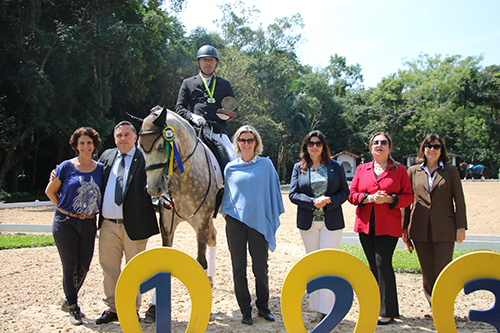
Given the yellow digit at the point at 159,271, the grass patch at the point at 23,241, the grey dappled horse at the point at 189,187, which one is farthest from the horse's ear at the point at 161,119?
the grass patch at the point at 23,241

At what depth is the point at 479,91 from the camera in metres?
41.2

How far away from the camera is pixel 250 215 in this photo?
383 centimetres

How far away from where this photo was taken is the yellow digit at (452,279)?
9.37 ft

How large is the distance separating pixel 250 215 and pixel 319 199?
0.80 m

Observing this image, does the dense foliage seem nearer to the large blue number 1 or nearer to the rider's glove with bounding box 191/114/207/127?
the rider's glove with bounding box 191/114/207/127

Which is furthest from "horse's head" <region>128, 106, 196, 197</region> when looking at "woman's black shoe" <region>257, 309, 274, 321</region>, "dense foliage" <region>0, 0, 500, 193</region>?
"dense foliage" <region>0, 0, 500, 193</region>

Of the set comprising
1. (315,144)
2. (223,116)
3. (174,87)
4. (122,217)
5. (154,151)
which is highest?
(174,87)

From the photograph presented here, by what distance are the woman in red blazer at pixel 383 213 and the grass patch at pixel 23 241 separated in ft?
23.4

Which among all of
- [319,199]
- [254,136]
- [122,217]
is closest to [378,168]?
[319,199]

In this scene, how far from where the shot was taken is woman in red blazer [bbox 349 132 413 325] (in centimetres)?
395

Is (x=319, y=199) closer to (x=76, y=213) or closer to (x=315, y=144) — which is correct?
(x=315, y=144)

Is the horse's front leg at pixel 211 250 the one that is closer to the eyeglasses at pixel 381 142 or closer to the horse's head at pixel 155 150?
the horse's head at pixel 155 150

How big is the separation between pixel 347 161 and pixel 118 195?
1512 inches

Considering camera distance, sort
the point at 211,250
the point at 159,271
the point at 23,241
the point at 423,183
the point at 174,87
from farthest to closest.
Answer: the point at 174,87
the point at 23,241
the point at 211,250
the point at 423,183
the point at 159,271
